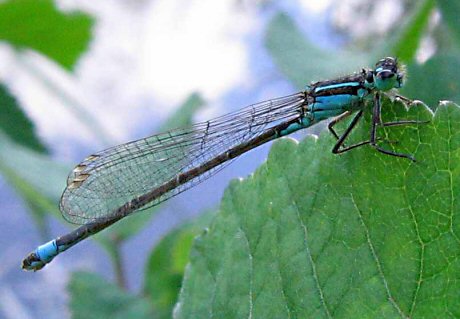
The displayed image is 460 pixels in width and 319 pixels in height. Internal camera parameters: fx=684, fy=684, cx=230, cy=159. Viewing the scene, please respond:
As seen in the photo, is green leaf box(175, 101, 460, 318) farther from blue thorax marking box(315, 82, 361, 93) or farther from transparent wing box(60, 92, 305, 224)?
transparent wing box(60, 92, 305, 224)

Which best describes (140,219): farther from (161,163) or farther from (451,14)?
(451,14)

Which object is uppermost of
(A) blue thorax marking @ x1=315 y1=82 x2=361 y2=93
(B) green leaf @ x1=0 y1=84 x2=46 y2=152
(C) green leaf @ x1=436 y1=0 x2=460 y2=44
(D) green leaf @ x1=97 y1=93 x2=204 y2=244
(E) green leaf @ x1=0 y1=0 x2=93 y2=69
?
(E) green leaf @ x1=0 y1=0 x2=93 y2=69

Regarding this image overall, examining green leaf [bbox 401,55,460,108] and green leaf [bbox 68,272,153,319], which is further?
green leaf [bbox 68,272,153,319]

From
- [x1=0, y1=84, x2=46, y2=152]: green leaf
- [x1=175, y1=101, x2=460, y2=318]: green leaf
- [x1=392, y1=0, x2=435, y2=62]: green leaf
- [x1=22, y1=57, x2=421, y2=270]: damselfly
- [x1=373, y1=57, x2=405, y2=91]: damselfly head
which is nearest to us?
[x1=175, y1=101, x2=460, y2=318]: green leaf

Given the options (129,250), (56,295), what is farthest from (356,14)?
(56,295)

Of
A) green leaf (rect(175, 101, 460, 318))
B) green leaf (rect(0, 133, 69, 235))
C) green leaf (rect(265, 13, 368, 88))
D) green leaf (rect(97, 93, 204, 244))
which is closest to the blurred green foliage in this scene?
green leaf (rect(175, 101, 460, 318))

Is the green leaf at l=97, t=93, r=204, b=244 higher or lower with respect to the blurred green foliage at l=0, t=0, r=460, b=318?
higher

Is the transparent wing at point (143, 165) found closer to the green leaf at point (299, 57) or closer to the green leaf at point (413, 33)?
the green leaf at point (299, 57)
